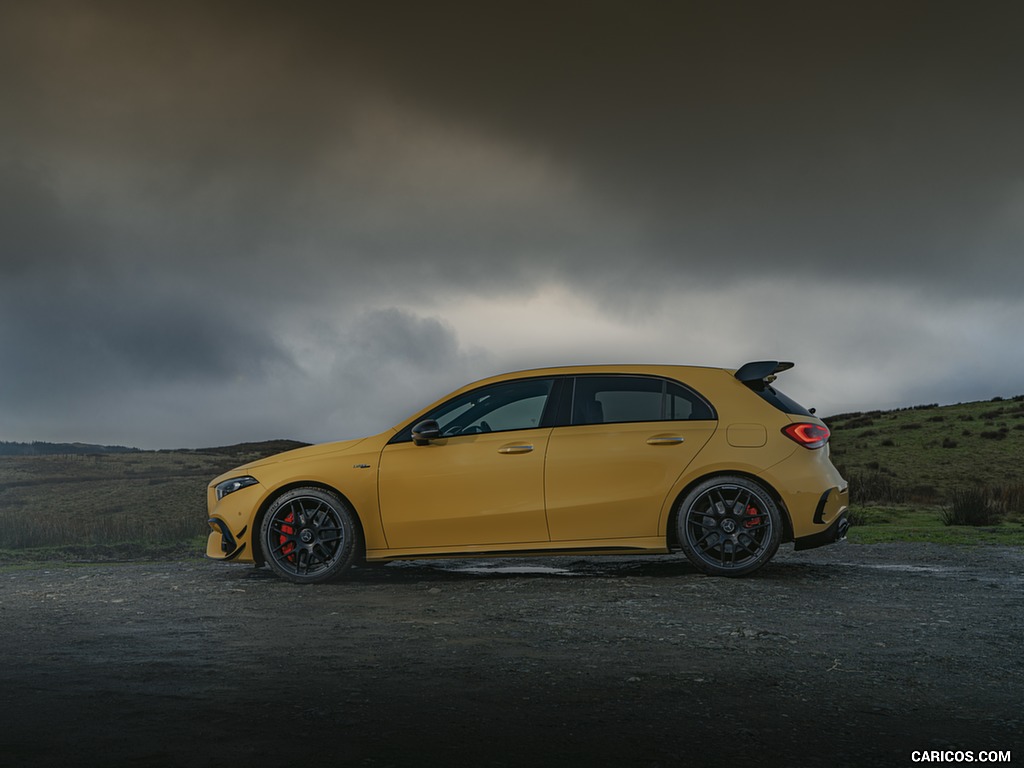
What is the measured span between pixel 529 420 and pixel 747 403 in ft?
6.43

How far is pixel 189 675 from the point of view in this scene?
514cm

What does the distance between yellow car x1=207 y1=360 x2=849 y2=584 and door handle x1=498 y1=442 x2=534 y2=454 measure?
0.02 metres

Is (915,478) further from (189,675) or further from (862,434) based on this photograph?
(189,675)

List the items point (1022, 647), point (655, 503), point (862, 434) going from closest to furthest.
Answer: point (1022, 647) → point (655, 503) → point (862, 434)

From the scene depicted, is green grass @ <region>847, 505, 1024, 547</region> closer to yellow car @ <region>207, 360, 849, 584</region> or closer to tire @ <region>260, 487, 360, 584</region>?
yellow car @ <region>207, 360, 849, 584</region>

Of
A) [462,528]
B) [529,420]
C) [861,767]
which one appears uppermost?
[529,420]

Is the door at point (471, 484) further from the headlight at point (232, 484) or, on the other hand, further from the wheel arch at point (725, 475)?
the headlight at point (232, 484)

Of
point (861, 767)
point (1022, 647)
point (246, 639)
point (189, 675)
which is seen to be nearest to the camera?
point (861, 767)

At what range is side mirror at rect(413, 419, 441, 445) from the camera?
28.9ft

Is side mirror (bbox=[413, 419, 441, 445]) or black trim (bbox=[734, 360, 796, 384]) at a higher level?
black trim (bbox=[734, 360, 796, 384])

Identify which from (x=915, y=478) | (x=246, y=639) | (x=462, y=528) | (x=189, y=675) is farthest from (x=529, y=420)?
(x=915, y=478)

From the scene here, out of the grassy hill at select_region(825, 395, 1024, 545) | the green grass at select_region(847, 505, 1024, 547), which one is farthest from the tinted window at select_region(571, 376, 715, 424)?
the grassy hill at select_region(825, 395, 1024, 545)

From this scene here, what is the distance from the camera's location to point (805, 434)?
8688mm

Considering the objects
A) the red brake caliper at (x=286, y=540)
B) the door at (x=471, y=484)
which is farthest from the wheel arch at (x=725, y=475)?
the red brake caliper at (x=286, y=540)
